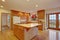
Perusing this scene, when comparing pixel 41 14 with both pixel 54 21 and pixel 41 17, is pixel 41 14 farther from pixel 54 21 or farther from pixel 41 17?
pixel 54 21

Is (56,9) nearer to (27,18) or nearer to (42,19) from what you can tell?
(42,19)

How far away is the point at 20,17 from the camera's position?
37.4ft

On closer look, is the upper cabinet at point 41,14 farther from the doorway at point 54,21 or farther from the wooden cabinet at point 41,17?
the doorway at point 54,21

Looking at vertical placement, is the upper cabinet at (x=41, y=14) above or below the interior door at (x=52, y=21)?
above

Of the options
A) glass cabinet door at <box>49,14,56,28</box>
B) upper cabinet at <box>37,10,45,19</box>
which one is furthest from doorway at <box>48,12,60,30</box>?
upper cabinet at <box>37,10,45,19</box>

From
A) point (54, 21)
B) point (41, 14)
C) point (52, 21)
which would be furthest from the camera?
point (52, 21)

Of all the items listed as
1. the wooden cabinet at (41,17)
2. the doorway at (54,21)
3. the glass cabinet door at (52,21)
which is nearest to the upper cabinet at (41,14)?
the wooden cabinet at (41,17)

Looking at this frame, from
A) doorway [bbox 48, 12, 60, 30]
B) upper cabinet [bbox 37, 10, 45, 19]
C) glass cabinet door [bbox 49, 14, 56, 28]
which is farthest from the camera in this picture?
glass cabinet door [bbox 49, 14, 56, 28]

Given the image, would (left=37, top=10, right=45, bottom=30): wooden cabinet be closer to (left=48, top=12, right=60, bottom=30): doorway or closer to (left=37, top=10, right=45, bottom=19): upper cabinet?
(left=37, top=10, right=45, bottom=19): upper cabinet

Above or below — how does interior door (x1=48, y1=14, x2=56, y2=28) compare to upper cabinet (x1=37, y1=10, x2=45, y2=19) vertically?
below

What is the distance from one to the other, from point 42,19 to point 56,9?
2.02 metres

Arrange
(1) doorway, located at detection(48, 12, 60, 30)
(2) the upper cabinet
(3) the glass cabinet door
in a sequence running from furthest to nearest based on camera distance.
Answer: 1. (3) the glass cabinet door
2. (1) doorway, located at detection(48, 12, 60, 30)
3. (2) the upper cabinet

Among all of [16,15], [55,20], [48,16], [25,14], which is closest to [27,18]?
[25,14]

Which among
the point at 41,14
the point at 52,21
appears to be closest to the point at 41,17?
the point at 41,14
